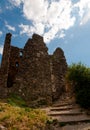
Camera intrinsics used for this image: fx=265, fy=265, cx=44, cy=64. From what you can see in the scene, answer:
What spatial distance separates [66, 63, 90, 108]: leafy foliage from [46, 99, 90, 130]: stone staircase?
3.18ft

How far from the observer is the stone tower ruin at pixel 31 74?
30031 mm

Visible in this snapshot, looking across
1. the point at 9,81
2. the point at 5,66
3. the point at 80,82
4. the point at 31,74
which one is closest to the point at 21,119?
the point at 80,82

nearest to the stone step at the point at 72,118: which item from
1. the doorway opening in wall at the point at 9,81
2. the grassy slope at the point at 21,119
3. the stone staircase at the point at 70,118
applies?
the stone staircase at the point at 70,118

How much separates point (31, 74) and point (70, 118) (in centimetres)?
1023

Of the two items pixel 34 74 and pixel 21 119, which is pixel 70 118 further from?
pixel 34 74

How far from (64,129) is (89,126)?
1952 mm

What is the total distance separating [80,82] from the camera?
2727 cm

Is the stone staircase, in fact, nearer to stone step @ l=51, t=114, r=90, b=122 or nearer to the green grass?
stone step @ l=51, t=114, r=90, b=122

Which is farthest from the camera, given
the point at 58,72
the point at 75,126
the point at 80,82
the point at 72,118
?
the point at 58,72

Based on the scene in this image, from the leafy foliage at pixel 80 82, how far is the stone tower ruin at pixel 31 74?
409cm

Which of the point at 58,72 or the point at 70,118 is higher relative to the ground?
the point at 58,72

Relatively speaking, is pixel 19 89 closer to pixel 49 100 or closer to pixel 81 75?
pixel 49 100

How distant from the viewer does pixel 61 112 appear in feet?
81.6

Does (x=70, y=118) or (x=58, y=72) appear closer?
(x=70, y=118)
